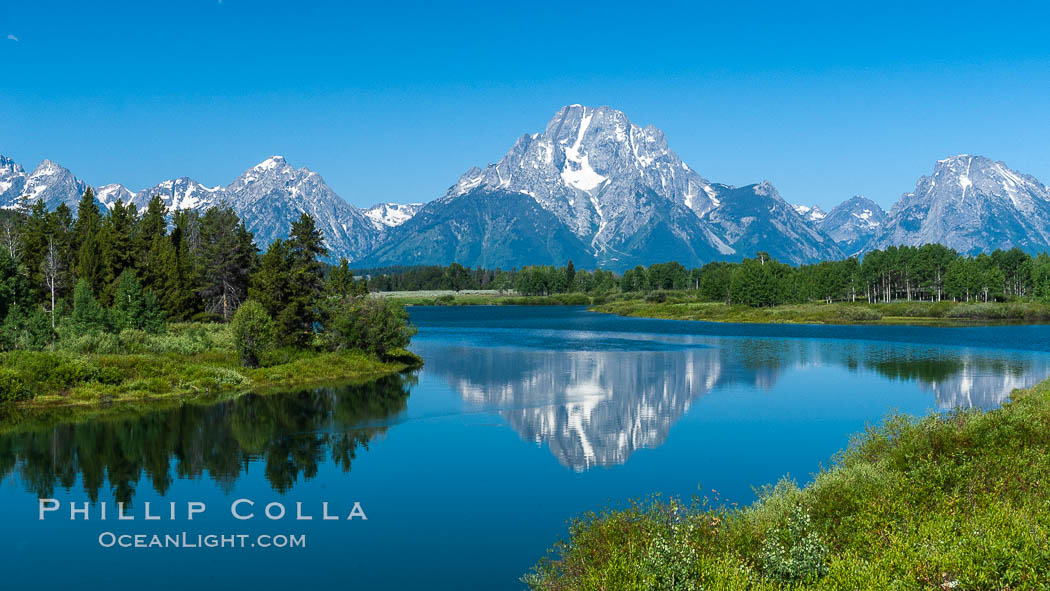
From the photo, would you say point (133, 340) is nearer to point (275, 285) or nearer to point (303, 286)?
point (275, 285)

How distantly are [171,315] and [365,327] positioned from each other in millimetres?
A: 31375

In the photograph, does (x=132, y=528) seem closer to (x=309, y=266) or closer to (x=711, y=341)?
(x=309, y=266)

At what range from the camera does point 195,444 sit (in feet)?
145

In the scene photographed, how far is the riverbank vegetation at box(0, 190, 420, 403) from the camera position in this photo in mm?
61094

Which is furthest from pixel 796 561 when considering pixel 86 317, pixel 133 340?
pixel 86 317

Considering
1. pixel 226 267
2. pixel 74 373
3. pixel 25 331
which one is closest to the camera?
pixel 74 373

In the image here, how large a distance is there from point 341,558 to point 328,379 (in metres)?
45.4

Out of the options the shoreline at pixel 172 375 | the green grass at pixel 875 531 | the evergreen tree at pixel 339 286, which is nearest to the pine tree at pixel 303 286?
the evergreen tree at pixel 339 286

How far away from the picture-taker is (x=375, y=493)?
3569 cm

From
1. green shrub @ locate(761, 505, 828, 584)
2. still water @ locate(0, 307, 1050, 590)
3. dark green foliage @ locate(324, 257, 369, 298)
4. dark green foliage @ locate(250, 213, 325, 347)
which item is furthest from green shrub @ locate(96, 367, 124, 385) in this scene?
green shrub @ locate(761, 505, 828, 584)

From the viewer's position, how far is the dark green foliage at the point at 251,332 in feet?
227

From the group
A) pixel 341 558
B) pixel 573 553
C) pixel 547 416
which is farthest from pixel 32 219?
pixel 573 553

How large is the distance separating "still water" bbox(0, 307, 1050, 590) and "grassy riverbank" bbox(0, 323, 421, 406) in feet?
17.0

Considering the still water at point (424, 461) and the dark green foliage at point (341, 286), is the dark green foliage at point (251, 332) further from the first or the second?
the still water at point (424, 461)
